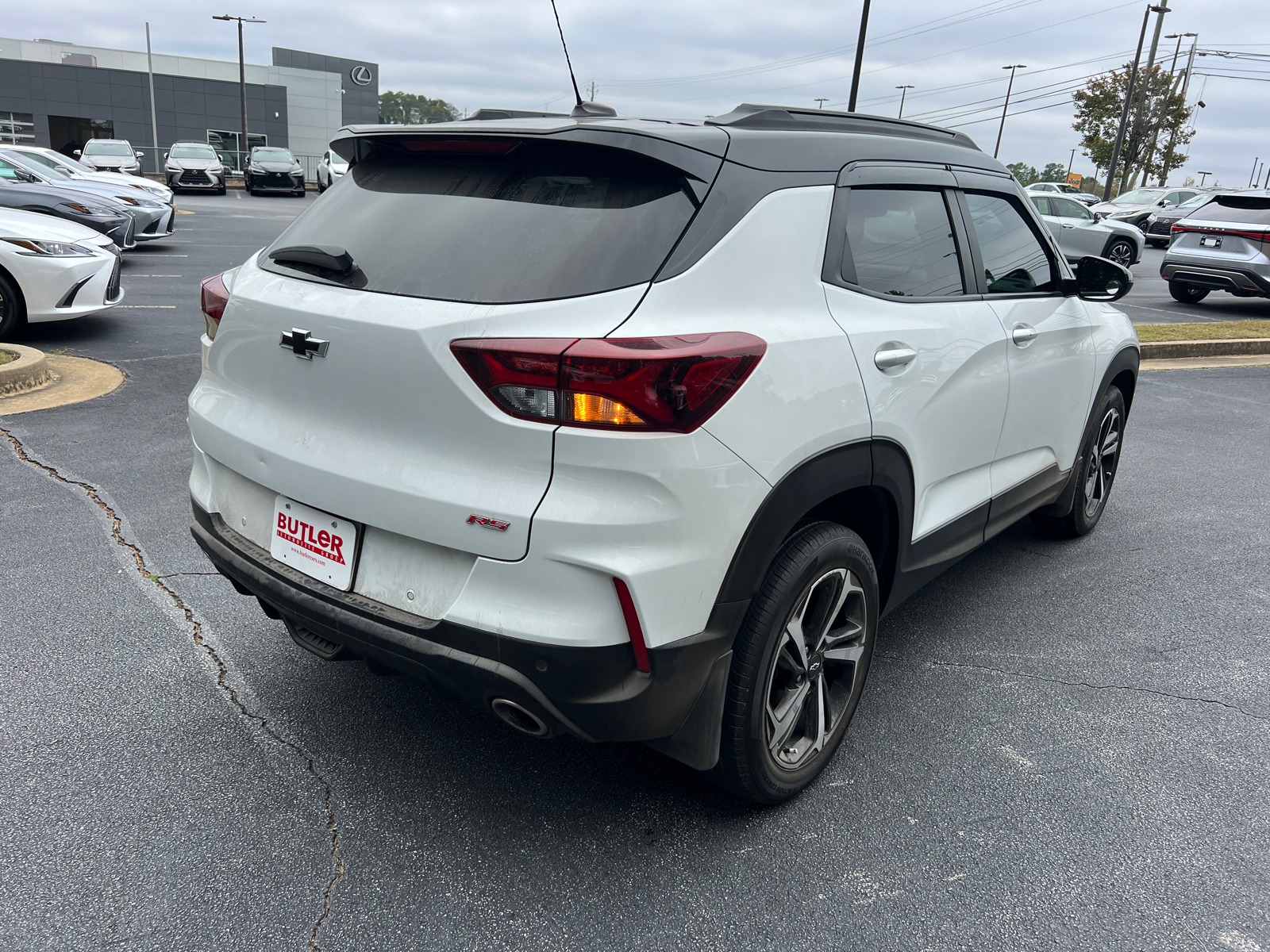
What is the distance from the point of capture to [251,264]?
8.86ft

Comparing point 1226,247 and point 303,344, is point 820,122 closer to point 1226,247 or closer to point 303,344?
point 303,344

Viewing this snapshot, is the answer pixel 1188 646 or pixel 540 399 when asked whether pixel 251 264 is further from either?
pixel 1188 646

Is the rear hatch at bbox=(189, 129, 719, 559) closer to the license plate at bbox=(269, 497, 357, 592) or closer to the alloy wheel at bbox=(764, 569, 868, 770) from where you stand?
the license plate at bbox=(269, 497, 357, 592)

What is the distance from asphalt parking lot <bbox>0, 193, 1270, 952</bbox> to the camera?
218cm

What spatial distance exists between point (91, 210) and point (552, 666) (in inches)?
469

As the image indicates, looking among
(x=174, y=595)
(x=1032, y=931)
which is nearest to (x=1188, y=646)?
(x=1032, y=931)

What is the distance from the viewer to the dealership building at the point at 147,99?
170 ft

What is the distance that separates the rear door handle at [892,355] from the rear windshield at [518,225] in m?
0.72

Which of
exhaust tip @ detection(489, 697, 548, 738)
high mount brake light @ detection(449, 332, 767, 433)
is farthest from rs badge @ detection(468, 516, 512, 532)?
exhaust tip @ detection(489, 697, 548, 738)

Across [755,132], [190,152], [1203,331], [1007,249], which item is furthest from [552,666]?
[190,152]

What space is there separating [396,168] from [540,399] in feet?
3.35

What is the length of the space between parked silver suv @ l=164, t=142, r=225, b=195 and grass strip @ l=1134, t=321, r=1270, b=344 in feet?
91.0

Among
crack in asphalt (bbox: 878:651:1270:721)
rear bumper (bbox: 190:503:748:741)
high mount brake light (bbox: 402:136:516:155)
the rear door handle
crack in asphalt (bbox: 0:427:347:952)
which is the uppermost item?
high mount brake light (bbox: 402:136:516:155)

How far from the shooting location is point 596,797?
262 centimetres
